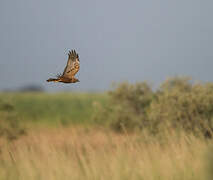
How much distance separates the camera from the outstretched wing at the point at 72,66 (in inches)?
80.4

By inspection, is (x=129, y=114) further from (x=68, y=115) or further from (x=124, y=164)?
(x=68, y=115)

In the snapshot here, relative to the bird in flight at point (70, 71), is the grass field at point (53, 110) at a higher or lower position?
lower

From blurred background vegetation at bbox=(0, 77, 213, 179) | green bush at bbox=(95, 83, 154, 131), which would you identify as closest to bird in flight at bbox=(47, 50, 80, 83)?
blurred background vegetation at bbox=(0, 77, 213, 179)

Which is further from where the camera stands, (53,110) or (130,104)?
(53,110)

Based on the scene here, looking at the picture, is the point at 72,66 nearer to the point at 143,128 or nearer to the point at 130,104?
the point at 143,128

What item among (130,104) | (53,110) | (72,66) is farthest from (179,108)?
(53,110)

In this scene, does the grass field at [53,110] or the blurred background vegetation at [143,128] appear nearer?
the blurred background vegetation at [143,128]

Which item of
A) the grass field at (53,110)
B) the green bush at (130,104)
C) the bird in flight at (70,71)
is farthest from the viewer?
the grass field at (53,110)

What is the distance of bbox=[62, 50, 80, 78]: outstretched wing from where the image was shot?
6.70 feet

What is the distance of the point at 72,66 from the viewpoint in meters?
2.11

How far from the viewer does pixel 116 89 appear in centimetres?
1349

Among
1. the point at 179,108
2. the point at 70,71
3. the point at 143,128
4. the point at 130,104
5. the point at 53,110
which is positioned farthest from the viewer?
the point at 53,110

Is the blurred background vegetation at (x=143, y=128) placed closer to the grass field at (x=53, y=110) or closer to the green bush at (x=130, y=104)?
the green bush at (x=130, y=104)

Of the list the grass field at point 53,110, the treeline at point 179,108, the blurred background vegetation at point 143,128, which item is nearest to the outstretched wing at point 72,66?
the blurred background vegetation at point 143,128
